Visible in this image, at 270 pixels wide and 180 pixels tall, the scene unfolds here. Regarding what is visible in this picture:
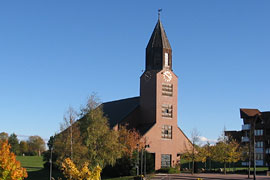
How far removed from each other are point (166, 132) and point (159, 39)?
13.5m

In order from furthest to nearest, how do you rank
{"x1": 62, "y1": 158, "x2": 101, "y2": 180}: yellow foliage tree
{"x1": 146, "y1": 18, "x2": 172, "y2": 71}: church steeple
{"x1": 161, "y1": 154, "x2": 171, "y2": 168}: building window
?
{"x1": 146, "y1": 18, "x2": 172, "y2": 71}: church steeple, {"x1": 161, "y1": 154, "x2": 171, "y2": 168}: building window, {"x1": 62, "y1": 158, "x2": 101, "y2": 180}: yellow foliage tree

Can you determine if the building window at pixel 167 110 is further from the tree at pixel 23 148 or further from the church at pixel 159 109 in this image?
the tree at pixel 23 148

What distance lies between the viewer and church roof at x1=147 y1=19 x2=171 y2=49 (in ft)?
202

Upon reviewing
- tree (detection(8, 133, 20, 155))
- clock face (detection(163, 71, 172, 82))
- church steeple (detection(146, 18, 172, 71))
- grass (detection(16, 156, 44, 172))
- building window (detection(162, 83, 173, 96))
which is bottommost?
grass (detection(16, 156, 44, 172))

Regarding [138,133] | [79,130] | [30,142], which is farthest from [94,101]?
[30,142]

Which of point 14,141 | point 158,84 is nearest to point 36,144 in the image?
point 14,141

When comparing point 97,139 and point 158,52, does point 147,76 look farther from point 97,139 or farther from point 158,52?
point 97,139

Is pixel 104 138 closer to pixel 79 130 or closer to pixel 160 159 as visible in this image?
pixel 79 130

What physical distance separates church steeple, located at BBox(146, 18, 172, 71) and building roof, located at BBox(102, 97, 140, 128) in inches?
276

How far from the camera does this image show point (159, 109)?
6028 centimetres

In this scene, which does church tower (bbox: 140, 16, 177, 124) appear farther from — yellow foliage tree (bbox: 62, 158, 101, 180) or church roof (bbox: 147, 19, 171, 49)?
yellow foliage tree (bbox: 62, 158, 101, 180)

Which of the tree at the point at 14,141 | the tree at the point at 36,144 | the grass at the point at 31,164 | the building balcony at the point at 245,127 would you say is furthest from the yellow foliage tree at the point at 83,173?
the tree at the point at 36,144

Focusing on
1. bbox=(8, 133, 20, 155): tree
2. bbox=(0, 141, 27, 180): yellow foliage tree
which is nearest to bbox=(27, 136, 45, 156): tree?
bbox=(8, 133, 20, 155): tree

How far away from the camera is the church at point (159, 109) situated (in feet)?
196
